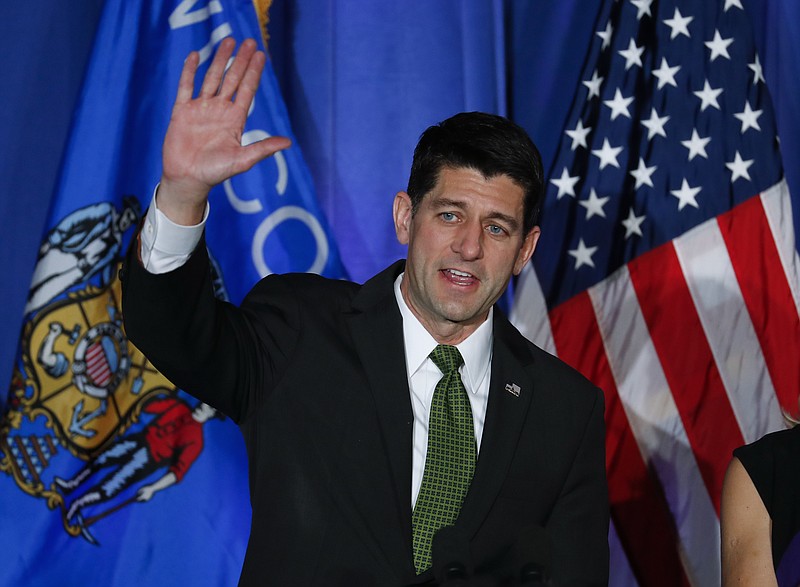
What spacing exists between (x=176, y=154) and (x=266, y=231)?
56.9 inches

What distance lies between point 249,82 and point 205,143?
13 cm

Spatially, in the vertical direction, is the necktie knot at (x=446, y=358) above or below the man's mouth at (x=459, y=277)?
below

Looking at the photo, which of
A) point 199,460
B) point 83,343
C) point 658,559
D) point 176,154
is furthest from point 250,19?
point 658,559

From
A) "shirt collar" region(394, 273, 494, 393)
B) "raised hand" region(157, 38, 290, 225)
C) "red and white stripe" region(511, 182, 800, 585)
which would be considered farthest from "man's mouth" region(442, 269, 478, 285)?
"red and white stripe" region(511, 182, 800, 585)

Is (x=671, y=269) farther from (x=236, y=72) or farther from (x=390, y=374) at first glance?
(x=236, y=72)

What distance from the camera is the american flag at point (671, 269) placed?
3256mm

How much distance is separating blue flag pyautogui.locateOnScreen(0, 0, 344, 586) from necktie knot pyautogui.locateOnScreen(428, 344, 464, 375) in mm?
1100

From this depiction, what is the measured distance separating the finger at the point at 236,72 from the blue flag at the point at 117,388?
1.27m

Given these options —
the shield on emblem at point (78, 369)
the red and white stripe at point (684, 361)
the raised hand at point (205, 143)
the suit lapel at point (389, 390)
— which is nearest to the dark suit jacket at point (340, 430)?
the suit lapel at point (389, 390)

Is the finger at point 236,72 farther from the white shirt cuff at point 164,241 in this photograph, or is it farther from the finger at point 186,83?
the white shirt cuff at point 164,241

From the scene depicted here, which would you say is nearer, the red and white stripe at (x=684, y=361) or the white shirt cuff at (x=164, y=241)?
the white shirt cuff at (x=164, y=241)

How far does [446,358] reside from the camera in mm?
1994

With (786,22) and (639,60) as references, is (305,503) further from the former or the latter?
(786,22)

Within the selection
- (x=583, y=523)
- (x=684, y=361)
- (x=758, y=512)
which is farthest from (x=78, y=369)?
(x=684, y=361)
